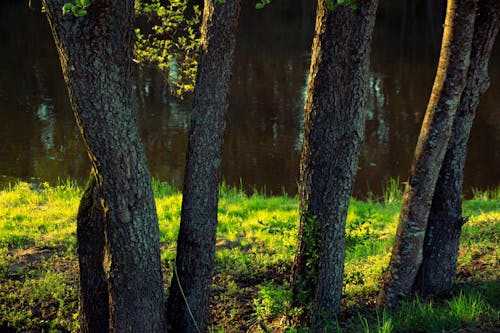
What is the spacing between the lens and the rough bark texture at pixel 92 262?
500 centimetres

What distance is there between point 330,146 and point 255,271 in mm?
2235

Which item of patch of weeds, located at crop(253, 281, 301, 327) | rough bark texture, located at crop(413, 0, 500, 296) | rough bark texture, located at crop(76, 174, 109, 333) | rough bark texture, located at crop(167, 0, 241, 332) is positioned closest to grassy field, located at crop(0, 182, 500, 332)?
patch of weeds, located at crop(253, 281, 301, 327)

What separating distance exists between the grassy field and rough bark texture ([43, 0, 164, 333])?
0.95 meters

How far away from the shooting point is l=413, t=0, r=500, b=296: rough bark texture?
4.91 m

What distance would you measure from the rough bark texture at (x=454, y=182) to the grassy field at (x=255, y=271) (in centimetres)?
20

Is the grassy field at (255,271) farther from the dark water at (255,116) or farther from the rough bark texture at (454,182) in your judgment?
the dark water at (255,116)

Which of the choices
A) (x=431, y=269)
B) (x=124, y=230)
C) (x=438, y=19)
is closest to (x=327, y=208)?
(x=431, y=269)

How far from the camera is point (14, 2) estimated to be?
34031mm

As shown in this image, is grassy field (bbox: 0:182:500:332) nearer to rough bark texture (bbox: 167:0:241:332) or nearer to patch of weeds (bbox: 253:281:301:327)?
patch of weeds (bbox: 253:281:301:327)

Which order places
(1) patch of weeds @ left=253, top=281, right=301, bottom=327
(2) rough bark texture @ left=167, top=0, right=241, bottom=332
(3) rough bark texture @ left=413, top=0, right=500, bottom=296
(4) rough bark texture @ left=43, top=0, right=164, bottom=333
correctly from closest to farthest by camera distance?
(4) rough bark texture @ left=43, top=0, right=164, bottom=333 < (2) rough bark texture @ left=167, top=0, right=241, bottom=332 < (3) rough bark texture @ left=413, top=0, right=500, bottom=296 < (1) patch of weeds @ left=253, top=281, right=301, bottom=327

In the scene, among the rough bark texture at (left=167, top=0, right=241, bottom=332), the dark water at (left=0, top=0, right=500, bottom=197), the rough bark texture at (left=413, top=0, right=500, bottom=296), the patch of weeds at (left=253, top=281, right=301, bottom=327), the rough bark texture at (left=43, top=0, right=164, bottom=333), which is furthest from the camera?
the dark water at (left=0, top=0, right=500, bottom=197)

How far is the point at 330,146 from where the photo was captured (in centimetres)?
486

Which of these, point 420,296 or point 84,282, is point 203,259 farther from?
point 420,296

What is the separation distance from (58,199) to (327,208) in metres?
5.61
